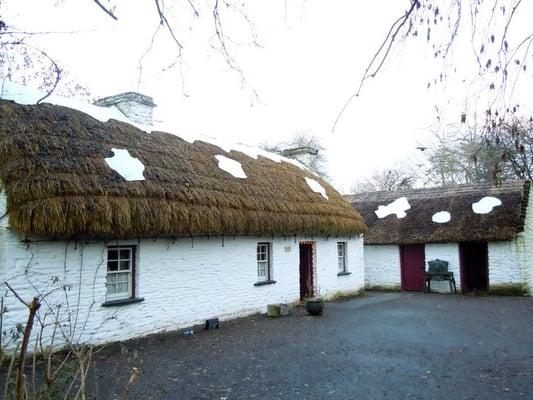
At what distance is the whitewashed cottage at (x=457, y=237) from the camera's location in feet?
52.9

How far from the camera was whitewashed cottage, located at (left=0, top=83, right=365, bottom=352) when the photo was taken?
7754 millimetres

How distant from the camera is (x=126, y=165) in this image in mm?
9656

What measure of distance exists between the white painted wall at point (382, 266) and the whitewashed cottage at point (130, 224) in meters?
5.44

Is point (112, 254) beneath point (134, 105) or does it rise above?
beneath

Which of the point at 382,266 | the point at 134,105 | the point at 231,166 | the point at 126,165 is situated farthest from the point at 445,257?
the point at 126,165

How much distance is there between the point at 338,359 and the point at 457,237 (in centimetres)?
1101

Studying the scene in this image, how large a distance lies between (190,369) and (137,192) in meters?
3.75

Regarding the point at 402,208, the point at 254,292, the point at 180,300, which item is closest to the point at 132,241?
the point at 180,300

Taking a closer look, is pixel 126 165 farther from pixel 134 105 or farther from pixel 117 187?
pixel 134 105

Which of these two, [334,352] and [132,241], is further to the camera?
[132,241]

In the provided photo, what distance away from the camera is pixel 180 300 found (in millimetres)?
10242

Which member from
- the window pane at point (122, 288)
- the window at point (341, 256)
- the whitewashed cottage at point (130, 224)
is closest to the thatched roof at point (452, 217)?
the window at point (341, 256)

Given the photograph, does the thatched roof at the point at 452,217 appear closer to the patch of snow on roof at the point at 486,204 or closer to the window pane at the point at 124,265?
the patch of snow on roof at the point at 486,204

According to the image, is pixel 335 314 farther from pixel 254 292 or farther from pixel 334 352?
pixel 334 352
